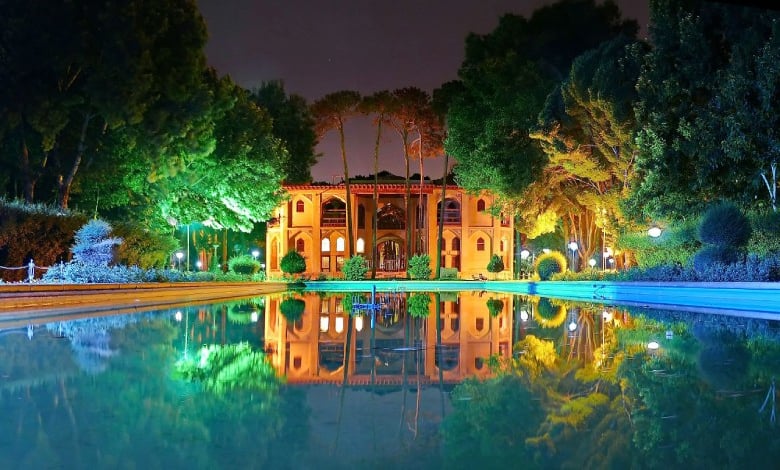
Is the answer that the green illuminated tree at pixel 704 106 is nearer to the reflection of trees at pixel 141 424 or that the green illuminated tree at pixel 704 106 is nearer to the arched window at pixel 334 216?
the reflection of trees at pixel 141 424

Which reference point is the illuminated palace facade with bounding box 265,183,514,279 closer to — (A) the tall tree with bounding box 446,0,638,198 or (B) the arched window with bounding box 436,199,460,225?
(B) the arched window with bounding box 436,199,460,225

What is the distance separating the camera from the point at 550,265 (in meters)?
34.0

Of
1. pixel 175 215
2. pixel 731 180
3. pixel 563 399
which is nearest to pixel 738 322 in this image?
pixel 731 180

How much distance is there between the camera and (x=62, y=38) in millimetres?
23719

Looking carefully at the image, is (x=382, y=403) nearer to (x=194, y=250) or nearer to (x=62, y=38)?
(x=62, y=38)

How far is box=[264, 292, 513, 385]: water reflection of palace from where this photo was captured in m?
7.31

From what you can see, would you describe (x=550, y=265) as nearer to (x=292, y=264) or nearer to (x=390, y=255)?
(x=292, y=264)

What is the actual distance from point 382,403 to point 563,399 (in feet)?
4.65

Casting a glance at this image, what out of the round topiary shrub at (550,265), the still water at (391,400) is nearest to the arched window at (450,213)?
the round topiary shrub at (550,265)

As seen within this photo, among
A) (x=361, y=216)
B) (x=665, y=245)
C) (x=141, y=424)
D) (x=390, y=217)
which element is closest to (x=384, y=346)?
(x=141, y=424)

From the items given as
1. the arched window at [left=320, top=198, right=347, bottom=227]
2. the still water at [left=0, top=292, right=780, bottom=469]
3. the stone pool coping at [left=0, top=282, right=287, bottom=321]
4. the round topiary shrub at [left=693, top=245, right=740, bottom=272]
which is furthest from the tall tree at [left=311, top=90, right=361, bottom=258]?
the still water at [left=0, top=292, right=780, bottom=469]

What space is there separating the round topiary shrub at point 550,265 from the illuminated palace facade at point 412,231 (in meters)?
15.1

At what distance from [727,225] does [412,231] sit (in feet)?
119

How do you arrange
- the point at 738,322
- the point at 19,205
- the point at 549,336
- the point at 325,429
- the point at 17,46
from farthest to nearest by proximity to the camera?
1. the point at 17,46
2. the point at 19,205
3. the point at 738,322
4. the point at 549,336
5. the point at 325,429
